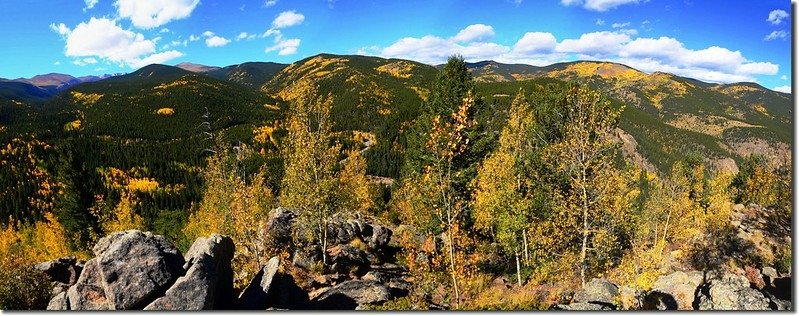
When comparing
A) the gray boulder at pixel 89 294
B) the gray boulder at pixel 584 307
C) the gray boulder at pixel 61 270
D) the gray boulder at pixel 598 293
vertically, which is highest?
the gray boulder at pixel 89 294

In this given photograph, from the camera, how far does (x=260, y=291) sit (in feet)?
48.1

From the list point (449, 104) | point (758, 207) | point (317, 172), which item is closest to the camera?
point (317, 172)

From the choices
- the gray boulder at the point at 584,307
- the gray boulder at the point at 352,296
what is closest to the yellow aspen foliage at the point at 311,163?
the gray boulder at the point at 352,296

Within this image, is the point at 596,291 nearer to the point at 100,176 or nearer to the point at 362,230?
the point at 362,230

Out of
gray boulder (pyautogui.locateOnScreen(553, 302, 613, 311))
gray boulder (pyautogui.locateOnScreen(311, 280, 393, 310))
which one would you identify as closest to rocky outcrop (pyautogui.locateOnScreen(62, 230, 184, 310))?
gray boulder (pyautogui.locateOnScreen(311, 280, 393, 310))

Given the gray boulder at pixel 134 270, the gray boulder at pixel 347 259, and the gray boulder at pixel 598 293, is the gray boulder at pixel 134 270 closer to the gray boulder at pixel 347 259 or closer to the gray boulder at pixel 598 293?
the gray boulder at pixel 598 293

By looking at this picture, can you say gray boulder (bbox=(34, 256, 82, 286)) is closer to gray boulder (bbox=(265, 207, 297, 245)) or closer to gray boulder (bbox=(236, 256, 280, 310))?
gray boulder (bbox=(236, 256, 280, 310))

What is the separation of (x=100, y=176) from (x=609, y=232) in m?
181

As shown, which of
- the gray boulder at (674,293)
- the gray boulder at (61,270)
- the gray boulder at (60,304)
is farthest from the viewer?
the gray boulder at (61,270)

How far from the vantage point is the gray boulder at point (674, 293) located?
13.4 m

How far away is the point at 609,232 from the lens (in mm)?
18297

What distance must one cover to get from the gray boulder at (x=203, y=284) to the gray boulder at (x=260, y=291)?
1.61 feet

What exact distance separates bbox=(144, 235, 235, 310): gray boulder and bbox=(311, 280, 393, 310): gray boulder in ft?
12.9

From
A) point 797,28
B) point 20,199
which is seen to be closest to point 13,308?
point 797,28
